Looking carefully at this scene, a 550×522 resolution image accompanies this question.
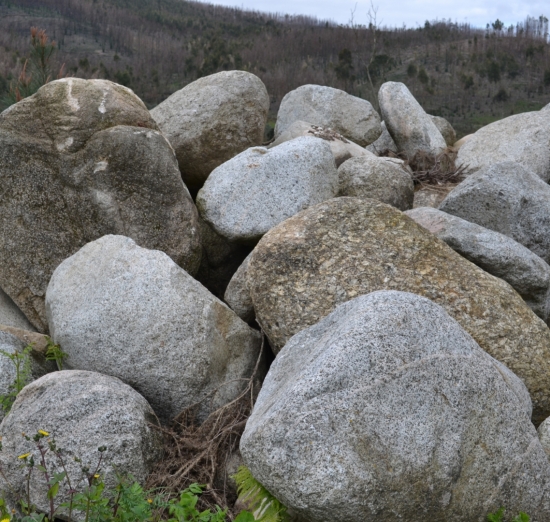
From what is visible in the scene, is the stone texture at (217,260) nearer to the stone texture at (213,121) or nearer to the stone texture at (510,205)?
the stone texture at (213,121)

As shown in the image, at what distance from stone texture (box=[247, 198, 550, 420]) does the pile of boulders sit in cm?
1

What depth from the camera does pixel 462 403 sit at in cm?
341

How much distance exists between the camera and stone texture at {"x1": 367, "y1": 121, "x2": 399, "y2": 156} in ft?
31.4

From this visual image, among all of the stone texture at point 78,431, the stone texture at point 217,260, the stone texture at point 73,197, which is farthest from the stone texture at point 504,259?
the stone texture at point 78,431

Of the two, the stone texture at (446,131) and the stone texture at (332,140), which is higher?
the stone texture at (332,140)

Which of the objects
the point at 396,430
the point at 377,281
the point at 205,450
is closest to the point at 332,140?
the point at 377,281

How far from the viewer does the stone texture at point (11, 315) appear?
6.11 m

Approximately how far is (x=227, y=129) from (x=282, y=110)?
2.53 metres

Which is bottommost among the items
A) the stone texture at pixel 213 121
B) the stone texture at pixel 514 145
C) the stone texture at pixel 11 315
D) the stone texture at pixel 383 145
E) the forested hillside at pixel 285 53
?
the forested hillside at pixel 285 53

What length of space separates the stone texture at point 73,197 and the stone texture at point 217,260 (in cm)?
60

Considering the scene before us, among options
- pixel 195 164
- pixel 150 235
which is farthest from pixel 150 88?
pixel 150 235

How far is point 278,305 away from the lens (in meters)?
4.69

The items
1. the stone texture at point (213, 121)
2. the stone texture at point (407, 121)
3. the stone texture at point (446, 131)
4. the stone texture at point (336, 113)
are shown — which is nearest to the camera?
the stone texture at point (213, 121)

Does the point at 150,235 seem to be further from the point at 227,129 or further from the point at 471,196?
the point at 471,196
